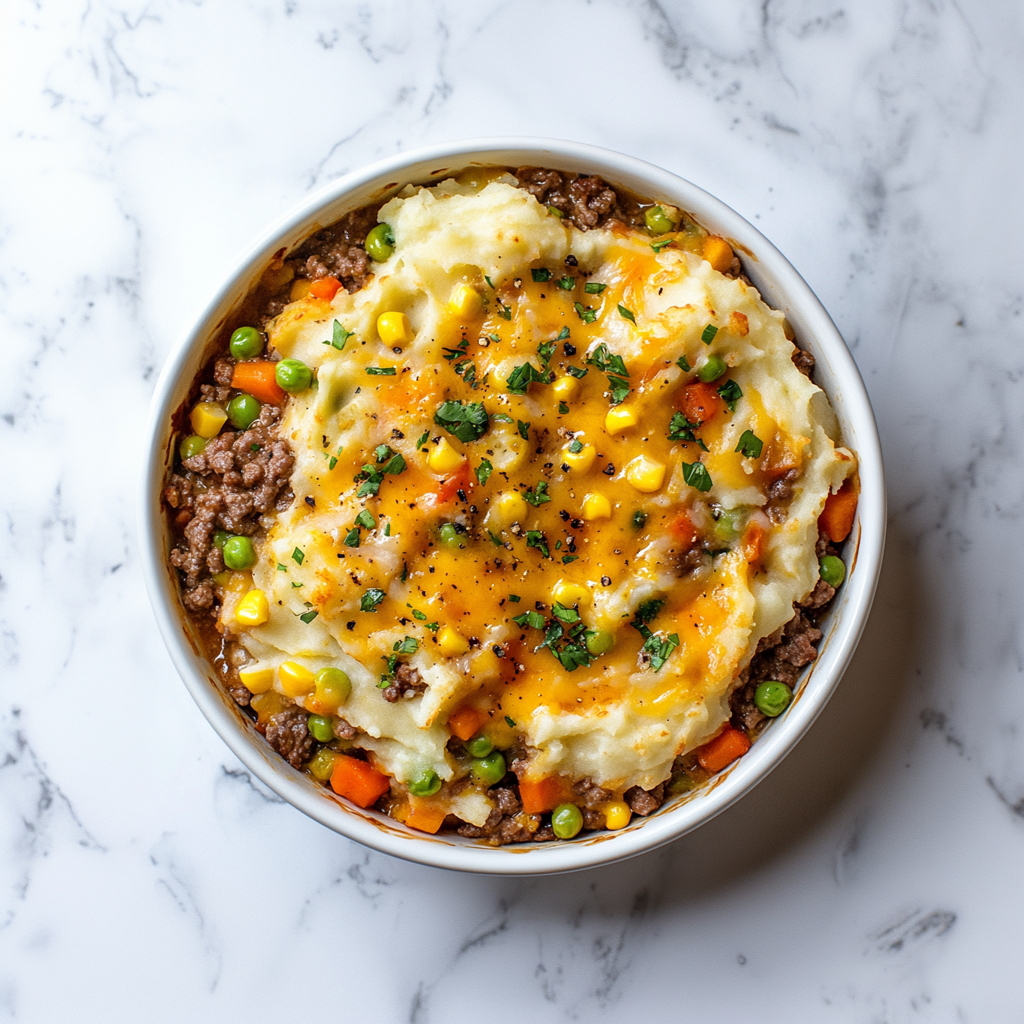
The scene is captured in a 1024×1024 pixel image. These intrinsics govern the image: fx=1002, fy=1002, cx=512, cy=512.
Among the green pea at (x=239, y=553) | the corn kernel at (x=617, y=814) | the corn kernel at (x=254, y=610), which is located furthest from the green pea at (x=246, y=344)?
the corn kernel at (x=617, y=814)

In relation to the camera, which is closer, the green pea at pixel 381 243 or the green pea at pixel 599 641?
the green pea at pixel 599 641

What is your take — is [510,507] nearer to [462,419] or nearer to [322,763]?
[462,419]

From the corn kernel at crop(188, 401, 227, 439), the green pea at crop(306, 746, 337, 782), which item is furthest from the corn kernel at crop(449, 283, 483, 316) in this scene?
the green pea at crop(306, 746, 337, 782)

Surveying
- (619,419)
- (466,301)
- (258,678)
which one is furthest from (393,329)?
(258,678)

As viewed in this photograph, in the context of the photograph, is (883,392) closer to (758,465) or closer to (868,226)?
(868,226)

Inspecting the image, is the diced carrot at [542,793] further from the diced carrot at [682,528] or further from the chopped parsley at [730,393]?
the chopped parsley at [730,393]

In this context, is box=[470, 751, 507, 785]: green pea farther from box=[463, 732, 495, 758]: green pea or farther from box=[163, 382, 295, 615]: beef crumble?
box=[163, 382, 295, 615]: beef crumble

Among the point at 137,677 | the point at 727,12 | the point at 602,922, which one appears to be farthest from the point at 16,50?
the point at 602,922
